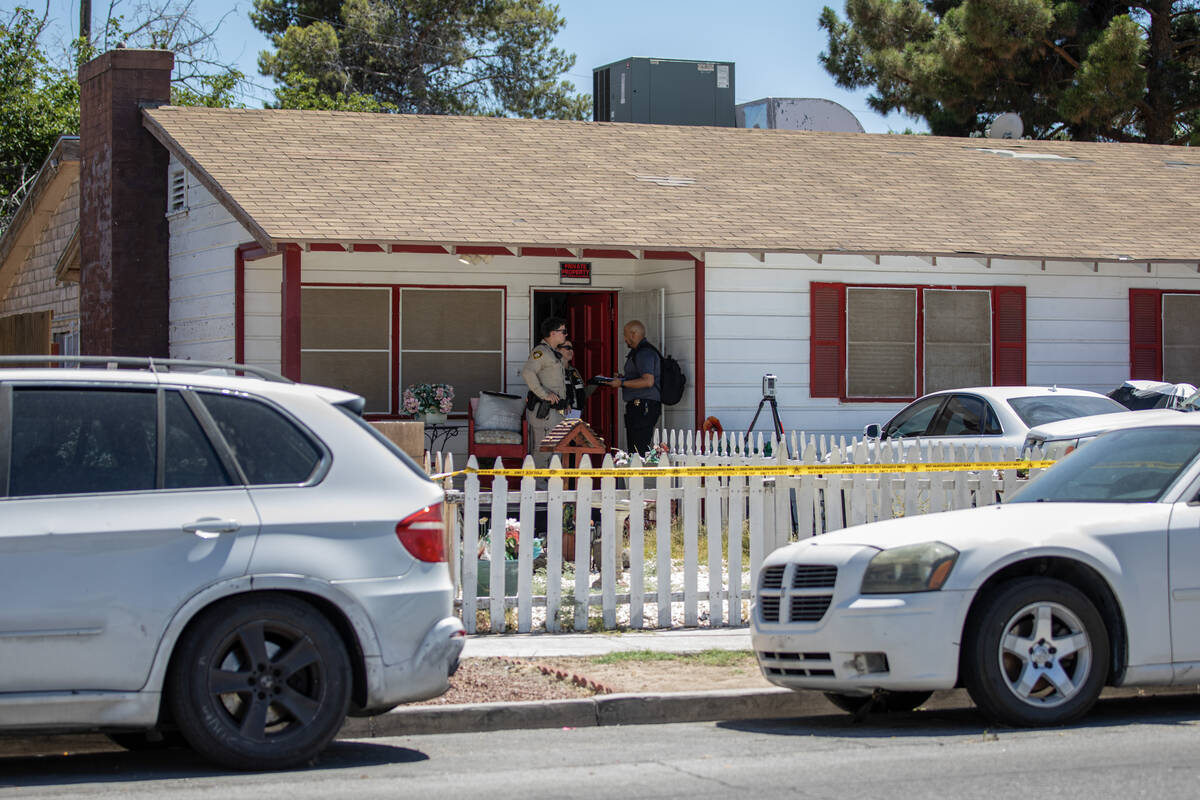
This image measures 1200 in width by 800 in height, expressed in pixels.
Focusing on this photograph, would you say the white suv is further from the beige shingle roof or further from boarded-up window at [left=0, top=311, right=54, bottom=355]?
boarded-up window at [left=0, top=311, right=54, bottom=355]

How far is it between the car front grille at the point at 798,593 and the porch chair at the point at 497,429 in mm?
8882

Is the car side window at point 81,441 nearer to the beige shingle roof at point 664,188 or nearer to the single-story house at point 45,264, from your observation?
the beige shingle roof at point 664,188

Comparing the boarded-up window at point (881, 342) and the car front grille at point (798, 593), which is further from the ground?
the boarded-up window at point (881, 342)

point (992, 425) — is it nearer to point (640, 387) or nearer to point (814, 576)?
point (640, 387)

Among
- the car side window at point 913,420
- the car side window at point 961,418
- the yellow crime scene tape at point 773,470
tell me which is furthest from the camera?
the car side window at point 913,420

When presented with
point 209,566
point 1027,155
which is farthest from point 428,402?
point 209,566

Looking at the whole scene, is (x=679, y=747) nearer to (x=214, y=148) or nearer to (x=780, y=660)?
(x=780, y=660)

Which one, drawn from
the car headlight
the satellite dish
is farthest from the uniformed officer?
the satellite dish

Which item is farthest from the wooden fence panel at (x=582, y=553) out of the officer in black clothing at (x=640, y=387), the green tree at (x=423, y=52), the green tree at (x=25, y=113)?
the green tree at (x=423, y=52)

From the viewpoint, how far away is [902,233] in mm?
17531

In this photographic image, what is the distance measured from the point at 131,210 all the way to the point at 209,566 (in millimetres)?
13780

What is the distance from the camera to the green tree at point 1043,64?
30.7 metres

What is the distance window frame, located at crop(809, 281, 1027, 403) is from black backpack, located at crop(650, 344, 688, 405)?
1.61 metres

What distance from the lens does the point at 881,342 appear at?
17781mm
